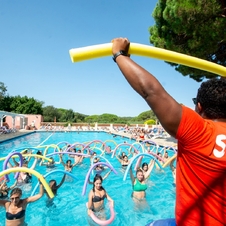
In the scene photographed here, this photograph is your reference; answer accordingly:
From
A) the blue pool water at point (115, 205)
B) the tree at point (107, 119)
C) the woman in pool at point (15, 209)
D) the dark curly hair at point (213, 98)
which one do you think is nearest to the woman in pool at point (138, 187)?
the blue pool water at point (115, 205)

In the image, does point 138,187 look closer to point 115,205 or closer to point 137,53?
point 115,205

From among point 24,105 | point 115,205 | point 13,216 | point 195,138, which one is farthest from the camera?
point 24,105

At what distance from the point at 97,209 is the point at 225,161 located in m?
5.32

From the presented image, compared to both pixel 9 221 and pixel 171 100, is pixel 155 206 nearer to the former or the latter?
pixel 9 221

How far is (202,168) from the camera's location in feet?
3.71

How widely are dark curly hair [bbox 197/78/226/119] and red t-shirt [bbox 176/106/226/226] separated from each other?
84mm

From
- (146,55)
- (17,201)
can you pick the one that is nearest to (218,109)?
(146,55)

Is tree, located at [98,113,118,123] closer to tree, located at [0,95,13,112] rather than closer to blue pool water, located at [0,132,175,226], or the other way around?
tree, located at [0,95,13,112]

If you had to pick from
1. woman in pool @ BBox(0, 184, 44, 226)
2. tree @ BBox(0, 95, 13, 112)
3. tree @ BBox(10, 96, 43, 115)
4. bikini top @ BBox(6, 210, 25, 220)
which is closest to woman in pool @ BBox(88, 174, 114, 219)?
woman in pool @ BBox(0, 184, 44, 226)

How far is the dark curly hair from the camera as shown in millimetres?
1215

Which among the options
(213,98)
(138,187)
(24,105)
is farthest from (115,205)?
(24,105)

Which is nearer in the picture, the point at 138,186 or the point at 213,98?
the point at 213,98

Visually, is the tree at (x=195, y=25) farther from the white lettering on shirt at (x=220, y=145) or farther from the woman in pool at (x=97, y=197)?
the white lettering on shirt at (x=220, y=145)

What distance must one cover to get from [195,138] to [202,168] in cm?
18
